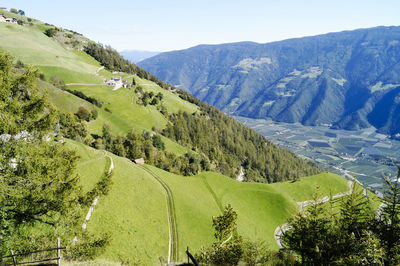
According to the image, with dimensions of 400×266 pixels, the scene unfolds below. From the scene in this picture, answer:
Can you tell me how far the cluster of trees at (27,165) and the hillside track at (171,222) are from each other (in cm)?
3094

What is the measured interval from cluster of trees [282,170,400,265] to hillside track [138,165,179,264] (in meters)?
31.8

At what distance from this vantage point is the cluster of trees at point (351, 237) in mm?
20833

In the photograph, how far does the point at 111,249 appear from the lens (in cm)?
4409

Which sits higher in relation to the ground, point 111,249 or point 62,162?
point 62,162

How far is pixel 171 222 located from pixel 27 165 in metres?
46.3

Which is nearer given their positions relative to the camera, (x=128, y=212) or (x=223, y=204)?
(x=128, y=212)

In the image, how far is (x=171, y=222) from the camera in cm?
6300

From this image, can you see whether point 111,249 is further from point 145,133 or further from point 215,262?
point 145,133

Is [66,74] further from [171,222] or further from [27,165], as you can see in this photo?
[27,165]

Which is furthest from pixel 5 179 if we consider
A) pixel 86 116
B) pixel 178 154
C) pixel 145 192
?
pixel 178 154

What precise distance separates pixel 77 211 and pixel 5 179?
937 cm

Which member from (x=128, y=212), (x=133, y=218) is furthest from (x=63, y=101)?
(x=133, y=218)

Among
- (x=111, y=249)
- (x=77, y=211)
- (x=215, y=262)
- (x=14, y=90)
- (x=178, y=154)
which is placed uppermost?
(x=14, y=90)

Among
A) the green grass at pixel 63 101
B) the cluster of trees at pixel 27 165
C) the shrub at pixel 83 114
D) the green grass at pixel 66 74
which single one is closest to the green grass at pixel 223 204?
the cluster of trees at pixel 27 165
